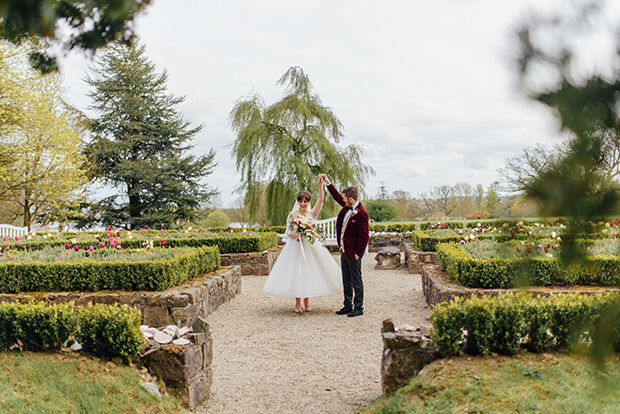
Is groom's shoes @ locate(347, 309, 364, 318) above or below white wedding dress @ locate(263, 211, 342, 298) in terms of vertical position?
below

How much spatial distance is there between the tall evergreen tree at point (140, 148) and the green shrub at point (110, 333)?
1994 centimetres

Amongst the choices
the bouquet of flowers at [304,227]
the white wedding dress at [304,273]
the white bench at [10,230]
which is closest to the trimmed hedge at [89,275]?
the white wedding dress at [304,273]

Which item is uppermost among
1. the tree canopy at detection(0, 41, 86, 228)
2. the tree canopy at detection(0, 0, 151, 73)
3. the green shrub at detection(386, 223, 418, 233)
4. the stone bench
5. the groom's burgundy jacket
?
the tree canopy at detection(0, 41, 86, 228)

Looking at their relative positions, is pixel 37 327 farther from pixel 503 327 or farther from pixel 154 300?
pixel 503 327

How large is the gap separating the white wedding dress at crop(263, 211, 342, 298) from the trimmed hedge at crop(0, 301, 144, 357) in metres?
3.15

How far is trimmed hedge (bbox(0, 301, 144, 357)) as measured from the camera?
3.35 meters

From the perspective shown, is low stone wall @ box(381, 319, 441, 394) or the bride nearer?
low stone wall @ box(381, 319, 441, 394)

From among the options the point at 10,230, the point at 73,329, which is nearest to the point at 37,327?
the point at 73,329

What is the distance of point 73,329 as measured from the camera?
3461 mm

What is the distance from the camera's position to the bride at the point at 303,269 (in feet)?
21.3

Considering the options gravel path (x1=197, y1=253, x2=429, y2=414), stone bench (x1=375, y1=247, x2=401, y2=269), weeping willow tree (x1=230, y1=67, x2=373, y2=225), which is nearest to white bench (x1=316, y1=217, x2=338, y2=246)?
weeping willow tree (x1=230, y1=67, x2=373, y2=225)

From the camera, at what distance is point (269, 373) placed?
4270 millimetres

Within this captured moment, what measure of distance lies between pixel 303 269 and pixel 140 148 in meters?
19.8

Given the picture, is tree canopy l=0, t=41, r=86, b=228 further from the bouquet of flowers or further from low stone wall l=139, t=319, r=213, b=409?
low stone wall l=139, t=319, r=213, b=409
